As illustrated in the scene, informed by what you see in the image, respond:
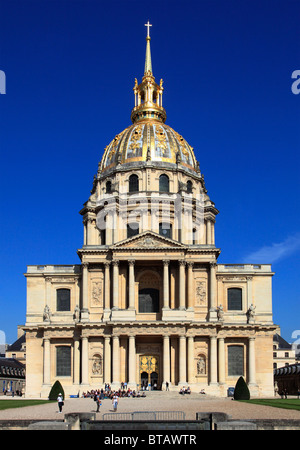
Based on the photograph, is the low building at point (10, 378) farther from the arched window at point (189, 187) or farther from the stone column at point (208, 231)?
the arched window at point (189, 187)

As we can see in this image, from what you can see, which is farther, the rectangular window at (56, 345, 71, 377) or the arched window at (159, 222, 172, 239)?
the arched window at (159, 222, 172, 239)

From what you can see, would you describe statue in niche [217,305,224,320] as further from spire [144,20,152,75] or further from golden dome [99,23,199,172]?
spire [144,20,152,75]

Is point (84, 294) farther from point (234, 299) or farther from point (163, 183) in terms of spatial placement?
point (163, 183)

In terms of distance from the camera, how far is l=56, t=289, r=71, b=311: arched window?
2800 inches

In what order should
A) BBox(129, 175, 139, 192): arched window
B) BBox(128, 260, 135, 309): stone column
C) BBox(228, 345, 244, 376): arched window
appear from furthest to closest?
BBox(129, 175, 139, 192): arched window
BBox(228, 345, 244, 376): arched window
BBox(128, 260, 135, 309): stone column

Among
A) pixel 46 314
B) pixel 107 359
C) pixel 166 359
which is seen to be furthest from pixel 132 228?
pixel 166 359

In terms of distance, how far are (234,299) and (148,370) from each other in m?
12.9

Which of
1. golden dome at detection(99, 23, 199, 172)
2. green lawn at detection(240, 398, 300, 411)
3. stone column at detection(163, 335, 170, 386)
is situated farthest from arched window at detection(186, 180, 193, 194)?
green lawn at detection(240, 398, 300, 411)

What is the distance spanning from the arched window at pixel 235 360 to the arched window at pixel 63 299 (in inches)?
750

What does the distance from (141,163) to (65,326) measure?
25789 mm

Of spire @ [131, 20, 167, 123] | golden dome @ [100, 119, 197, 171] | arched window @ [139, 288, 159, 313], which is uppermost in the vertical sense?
spire @ [131, 20, 167, 123]

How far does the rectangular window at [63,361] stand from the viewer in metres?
68.6

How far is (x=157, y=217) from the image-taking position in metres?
79.2

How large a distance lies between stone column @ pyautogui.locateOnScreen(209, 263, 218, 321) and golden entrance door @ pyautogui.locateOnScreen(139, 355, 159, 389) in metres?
7.81
